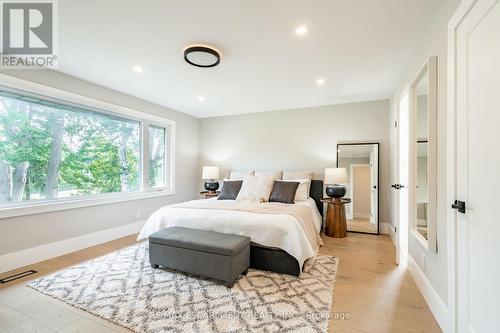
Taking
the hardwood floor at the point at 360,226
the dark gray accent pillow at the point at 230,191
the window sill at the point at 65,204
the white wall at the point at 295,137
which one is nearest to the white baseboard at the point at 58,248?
the window sill at the point at 65,204

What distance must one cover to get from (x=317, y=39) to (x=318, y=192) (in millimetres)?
2732

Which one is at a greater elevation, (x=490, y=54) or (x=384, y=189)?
(x=490, y=54)

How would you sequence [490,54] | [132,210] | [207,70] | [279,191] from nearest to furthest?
[490,54], [207,70], [279,191], [132,210]

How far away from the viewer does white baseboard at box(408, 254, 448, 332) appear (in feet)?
5.18

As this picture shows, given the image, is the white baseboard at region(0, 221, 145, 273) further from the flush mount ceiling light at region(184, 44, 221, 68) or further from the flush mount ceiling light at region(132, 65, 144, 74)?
the flush mount ceiling light at region(184, 44, 221, 68)

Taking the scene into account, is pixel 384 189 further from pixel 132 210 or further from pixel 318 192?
pixel 132 210

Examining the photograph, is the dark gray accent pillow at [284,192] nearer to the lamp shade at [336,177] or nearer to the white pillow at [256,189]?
the white pillow at [256,189]

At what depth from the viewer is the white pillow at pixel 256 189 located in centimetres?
367

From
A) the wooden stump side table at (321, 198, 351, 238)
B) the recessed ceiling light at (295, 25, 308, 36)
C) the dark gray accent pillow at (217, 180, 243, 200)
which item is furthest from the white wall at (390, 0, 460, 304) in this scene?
the dark gray accent pillow at (217, 180, 243, 200)

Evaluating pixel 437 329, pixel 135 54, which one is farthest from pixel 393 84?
pixel 135 54

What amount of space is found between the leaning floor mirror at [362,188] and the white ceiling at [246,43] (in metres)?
1.03

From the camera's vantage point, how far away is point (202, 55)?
7.88ft

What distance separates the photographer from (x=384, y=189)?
13.2ft

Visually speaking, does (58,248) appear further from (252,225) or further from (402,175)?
(402,175)
